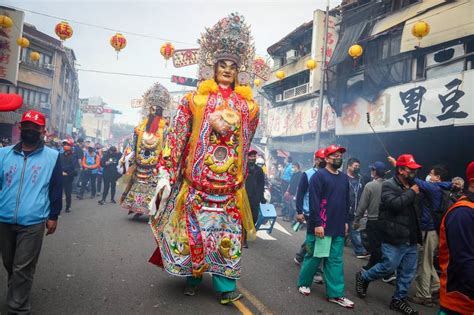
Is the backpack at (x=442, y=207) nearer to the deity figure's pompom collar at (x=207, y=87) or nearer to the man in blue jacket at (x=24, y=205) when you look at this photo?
the deity figure's pompom collar at (x=207, y=87)

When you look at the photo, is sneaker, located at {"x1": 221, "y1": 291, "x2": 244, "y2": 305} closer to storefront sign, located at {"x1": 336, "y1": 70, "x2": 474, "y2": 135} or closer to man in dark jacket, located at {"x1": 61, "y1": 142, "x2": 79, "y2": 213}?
man in dark jacket, located at {"x1": 61, "y1": 142, "x2": 79, "y2": 213}

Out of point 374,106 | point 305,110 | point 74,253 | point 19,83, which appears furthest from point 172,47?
point 19,83

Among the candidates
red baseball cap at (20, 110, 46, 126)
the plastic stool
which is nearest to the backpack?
the plastic stool

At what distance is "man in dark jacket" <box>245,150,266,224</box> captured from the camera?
710 centimetres

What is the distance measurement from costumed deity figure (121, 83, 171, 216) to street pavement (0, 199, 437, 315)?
4.47 feet

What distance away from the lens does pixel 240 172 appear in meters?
4.11

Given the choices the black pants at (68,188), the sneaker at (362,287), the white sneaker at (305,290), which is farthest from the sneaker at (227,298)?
the black pants at (68,188)

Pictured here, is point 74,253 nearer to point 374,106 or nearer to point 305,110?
point 374,106

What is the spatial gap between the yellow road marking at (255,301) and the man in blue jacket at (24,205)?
225 centimetres

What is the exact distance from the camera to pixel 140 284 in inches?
169

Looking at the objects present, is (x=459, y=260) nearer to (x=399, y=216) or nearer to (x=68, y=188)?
(x=399, y=216)

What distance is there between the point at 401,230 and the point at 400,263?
0.45 m

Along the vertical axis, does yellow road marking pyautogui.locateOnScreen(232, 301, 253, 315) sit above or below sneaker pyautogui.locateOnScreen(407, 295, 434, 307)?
above

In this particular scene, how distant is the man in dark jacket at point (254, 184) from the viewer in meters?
7.10
